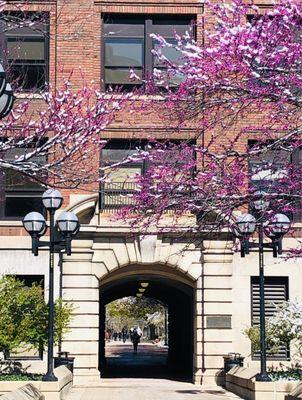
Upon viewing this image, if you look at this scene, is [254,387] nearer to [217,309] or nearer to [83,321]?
[217,309]

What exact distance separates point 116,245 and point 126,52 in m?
5.96

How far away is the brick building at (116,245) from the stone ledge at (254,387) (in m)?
2.35

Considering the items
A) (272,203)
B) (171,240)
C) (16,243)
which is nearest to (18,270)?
(16,243)

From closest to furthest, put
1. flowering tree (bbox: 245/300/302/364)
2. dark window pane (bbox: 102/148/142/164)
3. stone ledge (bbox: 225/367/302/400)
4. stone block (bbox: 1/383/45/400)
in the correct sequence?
stone block (bbox: 1/383/45/400) → stone ledge (bbox: 225/367/302/400) → flowering tree (bbox: 245/300/302/364) → dark window pane (bbox: 102/148/142/164)

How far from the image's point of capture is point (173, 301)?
1469 inches

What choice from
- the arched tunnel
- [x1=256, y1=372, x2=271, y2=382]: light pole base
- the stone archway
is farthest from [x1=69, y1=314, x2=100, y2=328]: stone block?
[x1=256, y1=372, x2=271, y2=382]: light pole base

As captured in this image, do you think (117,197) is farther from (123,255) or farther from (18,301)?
(18,301)

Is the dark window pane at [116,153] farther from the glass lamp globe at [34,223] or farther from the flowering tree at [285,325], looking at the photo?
the flowering tree at [285,325]

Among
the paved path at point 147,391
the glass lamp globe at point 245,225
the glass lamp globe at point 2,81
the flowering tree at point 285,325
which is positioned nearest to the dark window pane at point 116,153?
the paved path at point 147,391

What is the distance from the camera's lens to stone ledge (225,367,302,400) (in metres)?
17.3

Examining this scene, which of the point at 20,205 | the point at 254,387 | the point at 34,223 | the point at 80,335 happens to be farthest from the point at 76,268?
the point at 254,387

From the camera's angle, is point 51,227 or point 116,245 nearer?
point 51,227

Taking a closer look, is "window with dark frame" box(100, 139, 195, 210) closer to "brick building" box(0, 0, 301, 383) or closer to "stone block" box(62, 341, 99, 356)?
"brick building" box(0, 0, 301, 383)

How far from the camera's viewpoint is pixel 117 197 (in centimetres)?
2378
